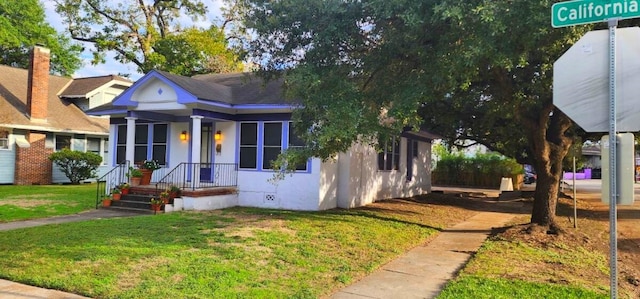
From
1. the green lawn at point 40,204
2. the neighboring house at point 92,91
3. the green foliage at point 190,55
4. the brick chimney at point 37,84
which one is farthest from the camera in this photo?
the green foliage at point 190,55

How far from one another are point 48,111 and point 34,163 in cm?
298

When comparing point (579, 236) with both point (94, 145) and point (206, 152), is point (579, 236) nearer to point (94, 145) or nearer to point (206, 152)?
point (206, 152)

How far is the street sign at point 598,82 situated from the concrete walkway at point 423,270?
2997 millimetres

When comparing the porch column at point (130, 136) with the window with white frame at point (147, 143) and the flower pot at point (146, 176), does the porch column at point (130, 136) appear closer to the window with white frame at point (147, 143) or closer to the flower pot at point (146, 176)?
the flower pot at point (146, 176)

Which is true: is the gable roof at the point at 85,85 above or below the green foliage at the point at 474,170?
above

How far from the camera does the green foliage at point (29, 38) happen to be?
27.4 m

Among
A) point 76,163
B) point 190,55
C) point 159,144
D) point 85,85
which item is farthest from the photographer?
point 190,55

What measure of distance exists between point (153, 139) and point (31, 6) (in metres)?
18.3

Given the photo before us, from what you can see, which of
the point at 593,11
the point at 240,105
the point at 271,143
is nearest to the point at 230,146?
the point at 271,143

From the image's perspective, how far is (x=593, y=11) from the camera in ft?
13.8

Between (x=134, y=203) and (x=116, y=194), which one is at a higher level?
(x=116, y=194)

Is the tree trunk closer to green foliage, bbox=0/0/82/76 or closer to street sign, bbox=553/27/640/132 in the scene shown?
street sign, bbox=553/27/640/132

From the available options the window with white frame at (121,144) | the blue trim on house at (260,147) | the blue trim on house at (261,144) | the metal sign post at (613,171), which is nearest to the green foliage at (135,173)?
the window with white frame at (121,144)

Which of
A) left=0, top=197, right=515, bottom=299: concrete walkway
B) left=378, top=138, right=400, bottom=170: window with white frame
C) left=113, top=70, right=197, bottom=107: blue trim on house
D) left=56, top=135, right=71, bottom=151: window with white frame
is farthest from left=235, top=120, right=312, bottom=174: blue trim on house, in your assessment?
left=56, top=135, right=71, bottom=151: window with white frame
